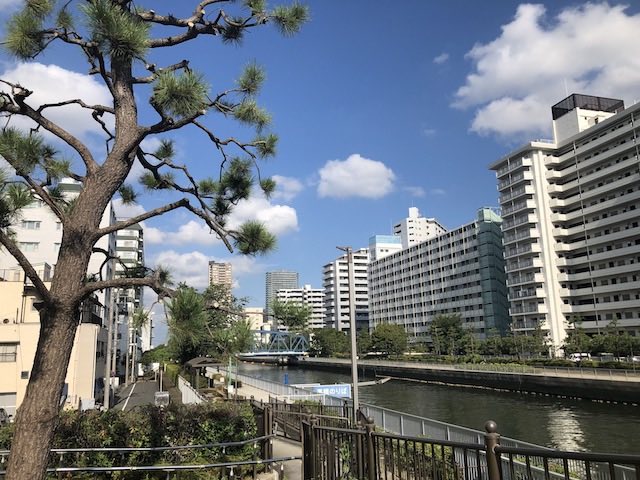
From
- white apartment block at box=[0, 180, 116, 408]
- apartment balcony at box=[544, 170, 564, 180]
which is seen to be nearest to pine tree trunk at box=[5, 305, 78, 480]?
white apartment block at box=[0, 180, 116, 408]

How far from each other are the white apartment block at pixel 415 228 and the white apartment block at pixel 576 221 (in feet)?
183

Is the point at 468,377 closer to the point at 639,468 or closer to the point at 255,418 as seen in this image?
the point at 255,418

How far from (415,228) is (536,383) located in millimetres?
84848

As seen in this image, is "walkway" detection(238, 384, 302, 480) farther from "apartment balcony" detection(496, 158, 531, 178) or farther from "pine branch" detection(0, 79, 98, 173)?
"apartment balcony" detection(496, 158, 531, 178)

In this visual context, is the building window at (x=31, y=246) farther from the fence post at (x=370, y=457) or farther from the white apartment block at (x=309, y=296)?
the white apartment block at (x=309, y=296)

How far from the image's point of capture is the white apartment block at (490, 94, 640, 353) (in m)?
47.5

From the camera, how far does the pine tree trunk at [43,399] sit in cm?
325

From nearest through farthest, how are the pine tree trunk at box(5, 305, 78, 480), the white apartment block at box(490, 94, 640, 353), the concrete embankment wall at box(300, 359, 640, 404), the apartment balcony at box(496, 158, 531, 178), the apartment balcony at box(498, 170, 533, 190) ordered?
the pine tree trunk at box(5, 305, 78, 480) < the concrete embankment wall at box(300, 359, 640, 404) < the white apartment block at box(490, 94, 640, 353) < the apartment balcony at box(498, 170, 533, 190) < the apartment balcony at box(496, 158, 531, 178)

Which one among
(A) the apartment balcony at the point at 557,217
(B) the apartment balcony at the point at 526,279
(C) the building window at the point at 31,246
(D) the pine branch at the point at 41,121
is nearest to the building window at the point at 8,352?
(C) the building window at the point at 31,246

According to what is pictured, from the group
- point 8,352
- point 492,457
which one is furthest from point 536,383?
point 492,457

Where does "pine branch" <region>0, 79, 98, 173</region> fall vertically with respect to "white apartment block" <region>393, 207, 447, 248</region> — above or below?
below

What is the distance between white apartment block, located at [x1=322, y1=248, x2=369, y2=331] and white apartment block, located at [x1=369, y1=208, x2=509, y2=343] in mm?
12014

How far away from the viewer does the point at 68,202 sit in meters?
4.62

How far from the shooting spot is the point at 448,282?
254ft
